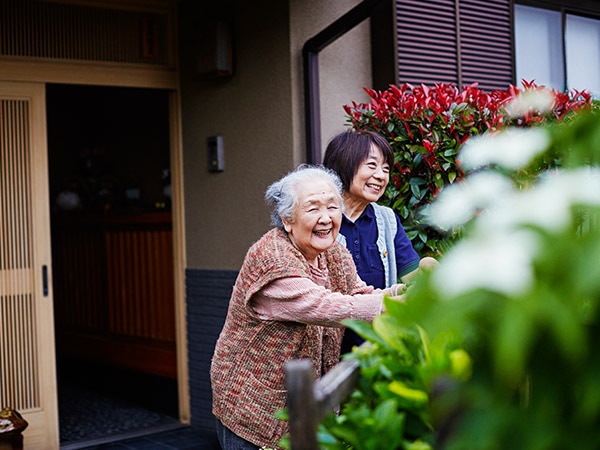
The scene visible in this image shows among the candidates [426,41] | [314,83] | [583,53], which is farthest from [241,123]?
[583,53]

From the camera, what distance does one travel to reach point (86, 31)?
5316mm

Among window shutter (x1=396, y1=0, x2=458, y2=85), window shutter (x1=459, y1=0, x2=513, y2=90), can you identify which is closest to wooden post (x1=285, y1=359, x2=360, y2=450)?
window shutter (x1=396, y1=0, x2=458, y2=85)

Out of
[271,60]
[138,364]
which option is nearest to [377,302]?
[271,60]

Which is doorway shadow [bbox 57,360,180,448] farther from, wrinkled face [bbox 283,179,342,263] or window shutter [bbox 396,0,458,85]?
wrinkled face [bbox 283,179,342,263]

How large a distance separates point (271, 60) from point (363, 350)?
3.56 meters

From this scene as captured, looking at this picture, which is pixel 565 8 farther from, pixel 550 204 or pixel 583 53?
pixel 550 204

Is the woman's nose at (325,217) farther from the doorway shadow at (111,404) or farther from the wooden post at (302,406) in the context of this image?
the doorway shadow at (111,404)

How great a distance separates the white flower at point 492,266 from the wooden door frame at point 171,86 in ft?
14.9

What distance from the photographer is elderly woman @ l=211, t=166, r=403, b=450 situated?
8.59ft

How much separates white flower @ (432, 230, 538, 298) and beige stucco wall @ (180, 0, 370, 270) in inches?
154

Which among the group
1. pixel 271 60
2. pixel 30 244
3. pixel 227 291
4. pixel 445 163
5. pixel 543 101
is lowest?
pixel 227 291

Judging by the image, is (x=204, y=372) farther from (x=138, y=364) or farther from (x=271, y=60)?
(x=271, y=60)

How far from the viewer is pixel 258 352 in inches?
107

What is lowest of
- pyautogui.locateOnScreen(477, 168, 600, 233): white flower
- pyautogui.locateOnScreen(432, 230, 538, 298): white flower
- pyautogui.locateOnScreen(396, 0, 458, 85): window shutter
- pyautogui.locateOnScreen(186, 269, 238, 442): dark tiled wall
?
pyautogui.locateOnScreen(186, 269, 238, 442): dark tiled wall
